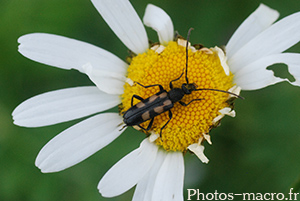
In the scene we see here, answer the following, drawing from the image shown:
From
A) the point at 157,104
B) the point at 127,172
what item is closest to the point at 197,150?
the point at 157,104

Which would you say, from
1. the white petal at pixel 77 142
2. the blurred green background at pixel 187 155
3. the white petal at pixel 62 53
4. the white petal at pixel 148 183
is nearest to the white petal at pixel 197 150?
the white petal at pixel 148 183

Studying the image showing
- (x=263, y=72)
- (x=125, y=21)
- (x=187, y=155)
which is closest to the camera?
(x=263, y=72)

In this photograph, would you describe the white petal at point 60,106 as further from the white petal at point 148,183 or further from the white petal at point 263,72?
the white petal at point 263,72

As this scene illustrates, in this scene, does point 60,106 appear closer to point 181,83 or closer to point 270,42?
point 181,83

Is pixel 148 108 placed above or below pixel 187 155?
above

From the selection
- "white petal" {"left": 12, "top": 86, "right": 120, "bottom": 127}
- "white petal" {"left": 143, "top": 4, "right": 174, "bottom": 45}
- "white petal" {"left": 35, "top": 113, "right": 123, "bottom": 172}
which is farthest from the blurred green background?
"white petal" {"left": 143, "top": 4, "right": 174, "bottom": 45}

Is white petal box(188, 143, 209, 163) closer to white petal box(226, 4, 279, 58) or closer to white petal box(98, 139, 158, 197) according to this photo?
white petal box(98, 139, 158, 197)

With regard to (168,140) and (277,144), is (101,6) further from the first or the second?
(277,144)
